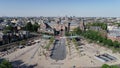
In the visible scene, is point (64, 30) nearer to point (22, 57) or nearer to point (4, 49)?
point (4, 49)

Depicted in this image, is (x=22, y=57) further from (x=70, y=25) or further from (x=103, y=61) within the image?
(x=70, y=25)

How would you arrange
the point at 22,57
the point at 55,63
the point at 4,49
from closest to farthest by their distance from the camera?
the point at 55,63 → the point at 22,57 → the point at 4,49

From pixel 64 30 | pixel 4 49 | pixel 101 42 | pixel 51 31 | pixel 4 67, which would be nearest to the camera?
pixel 4 67

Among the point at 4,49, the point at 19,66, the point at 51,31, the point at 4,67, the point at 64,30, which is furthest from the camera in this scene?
the point at 64,30

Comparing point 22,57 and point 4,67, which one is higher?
point 4,67

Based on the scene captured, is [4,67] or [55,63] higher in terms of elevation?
[4,67]

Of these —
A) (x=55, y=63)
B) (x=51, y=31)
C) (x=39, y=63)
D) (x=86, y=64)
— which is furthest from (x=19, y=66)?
(x=51, y=31)

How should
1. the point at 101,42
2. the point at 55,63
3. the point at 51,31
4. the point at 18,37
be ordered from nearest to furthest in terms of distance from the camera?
the point at 55,63, the point at 101,42, the point at 18,37, the point at 51,31

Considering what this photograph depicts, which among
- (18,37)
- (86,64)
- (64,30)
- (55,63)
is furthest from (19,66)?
(64,30)

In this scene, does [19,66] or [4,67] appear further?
[19,66]
